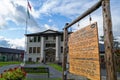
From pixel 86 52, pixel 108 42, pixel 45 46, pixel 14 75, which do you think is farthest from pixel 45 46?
pixel 108 42

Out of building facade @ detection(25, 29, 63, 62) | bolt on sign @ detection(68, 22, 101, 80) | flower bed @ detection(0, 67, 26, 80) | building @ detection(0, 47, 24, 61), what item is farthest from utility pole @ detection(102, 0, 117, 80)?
building @ detection(0, 47, 24, 61)

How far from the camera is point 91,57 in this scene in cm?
766

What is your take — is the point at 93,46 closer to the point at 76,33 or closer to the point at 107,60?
the point at 107,60

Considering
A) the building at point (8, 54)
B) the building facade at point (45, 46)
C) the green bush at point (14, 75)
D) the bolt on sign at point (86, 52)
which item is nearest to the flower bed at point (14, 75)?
the green bush at point (14, 75)

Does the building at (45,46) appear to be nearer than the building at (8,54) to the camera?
Yes

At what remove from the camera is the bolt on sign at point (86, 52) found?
7246mm

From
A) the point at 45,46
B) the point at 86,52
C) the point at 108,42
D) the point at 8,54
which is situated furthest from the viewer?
the point at 8,54

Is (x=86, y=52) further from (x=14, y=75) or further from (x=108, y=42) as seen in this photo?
(x=14, y=75)

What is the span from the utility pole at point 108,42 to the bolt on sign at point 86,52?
854 mm

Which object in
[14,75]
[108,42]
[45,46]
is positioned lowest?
[14,75]

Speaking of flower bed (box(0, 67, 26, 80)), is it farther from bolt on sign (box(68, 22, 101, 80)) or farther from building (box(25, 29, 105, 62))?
building (box(25, 29, 105, 62))

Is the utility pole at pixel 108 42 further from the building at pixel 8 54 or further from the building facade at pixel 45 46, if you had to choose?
the building at pixel 8 54

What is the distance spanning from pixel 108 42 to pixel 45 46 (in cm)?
7032

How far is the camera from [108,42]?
6.20 m
